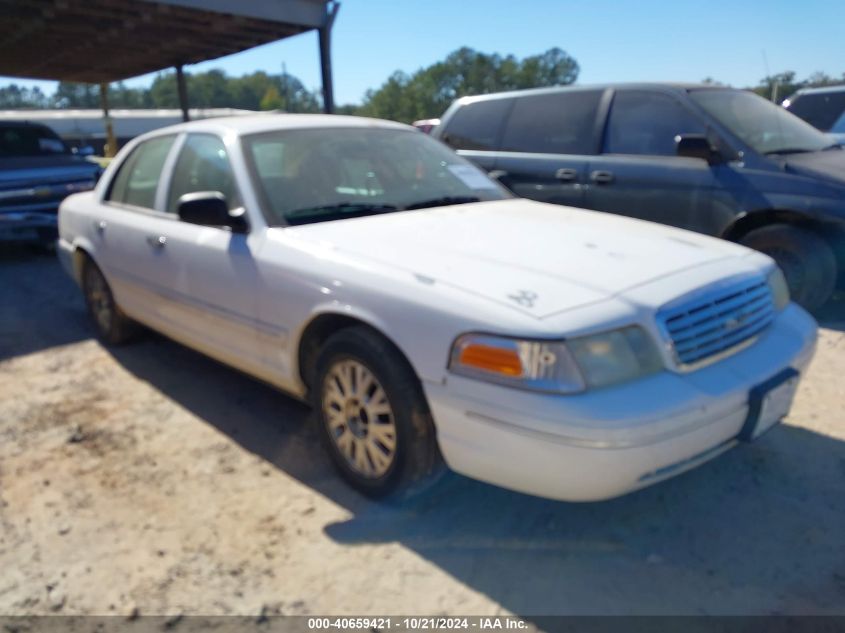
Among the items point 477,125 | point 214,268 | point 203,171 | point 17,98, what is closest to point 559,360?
point 214,268

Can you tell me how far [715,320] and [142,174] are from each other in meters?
3.54

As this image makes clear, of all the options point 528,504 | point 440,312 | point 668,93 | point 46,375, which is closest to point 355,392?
point 440,312

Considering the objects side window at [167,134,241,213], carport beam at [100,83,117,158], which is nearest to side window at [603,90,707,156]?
side window at [167,134,241,213]

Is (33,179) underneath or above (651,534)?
above

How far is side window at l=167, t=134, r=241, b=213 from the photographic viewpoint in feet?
11.4

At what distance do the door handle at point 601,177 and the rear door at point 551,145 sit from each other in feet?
0.29

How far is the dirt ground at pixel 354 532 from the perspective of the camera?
228 cm

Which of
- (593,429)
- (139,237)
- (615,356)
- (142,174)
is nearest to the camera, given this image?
(593,429)

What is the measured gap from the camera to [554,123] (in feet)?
19.9

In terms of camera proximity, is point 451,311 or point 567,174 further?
point 567,174

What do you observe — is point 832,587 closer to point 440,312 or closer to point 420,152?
A: point 440,312

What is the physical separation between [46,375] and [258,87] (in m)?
108

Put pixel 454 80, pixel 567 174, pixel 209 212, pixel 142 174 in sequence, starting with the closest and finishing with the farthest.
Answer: pixel 209 212
pixel 142 174
pixel 567 174
pixel 454 80

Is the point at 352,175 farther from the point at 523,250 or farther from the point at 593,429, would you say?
the point at 593,429
